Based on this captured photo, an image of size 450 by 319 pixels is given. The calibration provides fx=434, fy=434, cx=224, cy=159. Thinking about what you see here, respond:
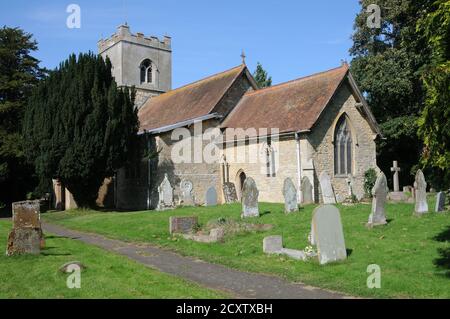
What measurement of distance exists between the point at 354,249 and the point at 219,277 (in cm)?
353

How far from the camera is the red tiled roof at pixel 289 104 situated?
867 inches

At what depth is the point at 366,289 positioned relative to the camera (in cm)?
744

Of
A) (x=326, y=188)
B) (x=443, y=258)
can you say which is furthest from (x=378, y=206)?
(x=326, y=188)

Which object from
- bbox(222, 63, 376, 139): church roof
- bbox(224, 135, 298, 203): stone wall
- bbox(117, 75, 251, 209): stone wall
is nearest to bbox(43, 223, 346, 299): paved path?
bbox(224, 135, 298, 203): stone wall

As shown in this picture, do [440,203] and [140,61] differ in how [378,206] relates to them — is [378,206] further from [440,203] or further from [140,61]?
[140,61]

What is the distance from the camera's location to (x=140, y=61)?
38.2 m

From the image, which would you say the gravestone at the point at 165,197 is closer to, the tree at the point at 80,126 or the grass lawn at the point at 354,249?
the tree at the point at 80,126

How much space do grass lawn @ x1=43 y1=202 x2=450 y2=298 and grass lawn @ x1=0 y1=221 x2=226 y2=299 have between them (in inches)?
80.7

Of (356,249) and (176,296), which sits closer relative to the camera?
(176,296)

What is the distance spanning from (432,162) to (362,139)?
56.4 feet

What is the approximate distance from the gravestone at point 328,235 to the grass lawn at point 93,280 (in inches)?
120

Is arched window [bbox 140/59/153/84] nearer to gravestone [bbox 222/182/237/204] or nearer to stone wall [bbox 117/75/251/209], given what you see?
stone wall [bbox 117/75/251/209]

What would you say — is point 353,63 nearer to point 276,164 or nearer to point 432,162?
point 276,164
